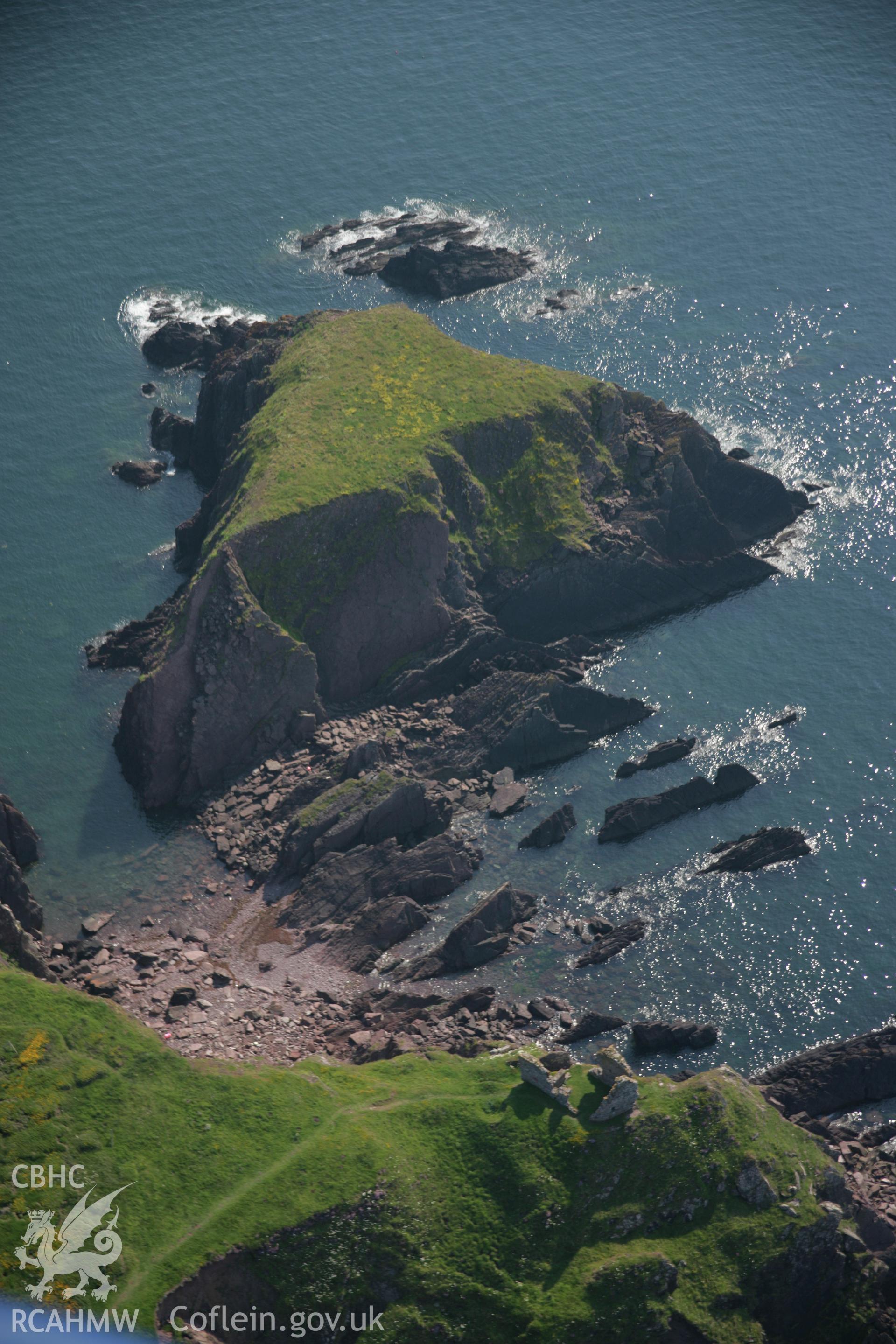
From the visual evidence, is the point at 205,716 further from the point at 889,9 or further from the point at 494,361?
the point at 889,9

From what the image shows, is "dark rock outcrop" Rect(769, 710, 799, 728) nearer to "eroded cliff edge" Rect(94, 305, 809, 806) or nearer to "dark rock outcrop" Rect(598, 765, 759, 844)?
"dark rock outcrop" Rect(598, 765, 759, 844)

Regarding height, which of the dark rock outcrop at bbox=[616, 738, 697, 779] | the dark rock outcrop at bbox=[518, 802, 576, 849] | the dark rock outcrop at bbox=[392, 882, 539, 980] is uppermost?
the dark rock outcrop at bbox=[616, 738, 697, 779]

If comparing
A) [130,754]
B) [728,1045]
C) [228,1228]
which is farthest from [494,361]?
[228,1228]

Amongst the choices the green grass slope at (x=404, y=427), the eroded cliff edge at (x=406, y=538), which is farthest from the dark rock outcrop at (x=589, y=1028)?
the green grass slope at (x=404, y=427)

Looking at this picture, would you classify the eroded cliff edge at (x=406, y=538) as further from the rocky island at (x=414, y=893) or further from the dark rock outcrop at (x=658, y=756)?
the dark rock outcrop at (x=658, y=756)

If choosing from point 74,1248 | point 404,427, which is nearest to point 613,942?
point 74,1248

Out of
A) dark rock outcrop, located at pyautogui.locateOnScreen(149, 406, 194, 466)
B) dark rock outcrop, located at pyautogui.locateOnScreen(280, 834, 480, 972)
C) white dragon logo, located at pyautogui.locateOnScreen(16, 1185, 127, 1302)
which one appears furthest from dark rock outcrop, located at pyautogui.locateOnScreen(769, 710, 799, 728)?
white dragon logo, located at pyautogui.locateOnScreen(16, 1185, 127, 1302)
